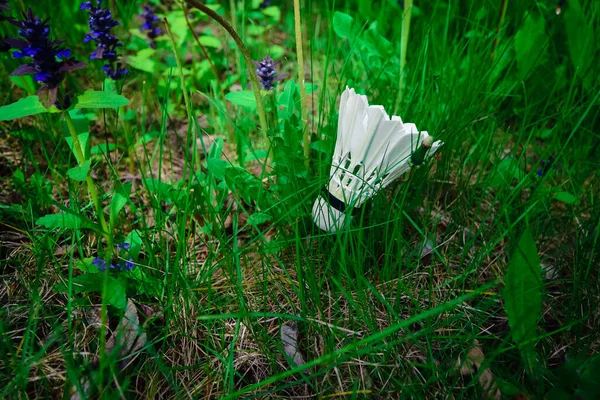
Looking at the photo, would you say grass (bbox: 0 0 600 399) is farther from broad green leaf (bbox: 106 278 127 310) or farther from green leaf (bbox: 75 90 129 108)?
green leaf (bbox: 75 90 129 108)

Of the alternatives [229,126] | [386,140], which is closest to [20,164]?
[229,126]

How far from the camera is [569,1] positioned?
183 cm

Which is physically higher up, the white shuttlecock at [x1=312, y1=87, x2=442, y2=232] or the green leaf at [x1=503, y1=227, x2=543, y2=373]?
the white shuttlecock at [x1=312, y1=87, x2=442, y2=232]

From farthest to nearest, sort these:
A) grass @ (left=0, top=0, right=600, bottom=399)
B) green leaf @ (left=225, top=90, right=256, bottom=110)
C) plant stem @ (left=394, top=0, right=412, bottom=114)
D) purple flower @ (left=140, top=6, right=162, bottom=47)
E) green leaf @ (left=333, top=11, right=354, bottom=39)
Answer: purple flower @ (left=140, top=6, right=162, bottom=47) < green leaf @ (left=333, top=11, right=354, bottom=39) < plant stem @ (left=394, top=0, right=412, bottom=114) < green leaf @ (left=225, top=90, right=256, bottom=110) < grass @ (left=0, top=0, right=600, bottom=399)

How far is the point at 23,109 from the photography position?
103 cm

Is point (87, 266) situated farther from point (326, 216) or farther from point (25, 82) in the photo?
point (25, 82)

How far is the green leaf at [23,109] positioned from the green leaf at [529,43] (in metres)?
1.70

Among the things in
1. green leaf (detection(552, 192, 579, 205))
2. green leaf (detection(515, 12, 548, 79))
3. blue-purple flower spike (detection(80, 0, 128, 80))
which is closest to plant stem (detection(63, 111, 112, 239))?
blue-purple flower spike (detection(80, 0, 128, 80))

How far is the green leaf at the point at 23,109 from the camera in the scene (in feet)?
3.29

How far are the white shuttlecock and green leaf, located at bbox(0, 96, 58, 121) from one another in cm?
69

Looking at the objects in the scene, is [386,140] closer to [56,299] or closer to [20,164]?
Answer: [56,299]

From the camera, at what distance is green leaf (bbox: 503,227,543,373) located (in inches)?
39.6

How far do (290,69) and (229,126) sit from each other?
65 centimetres

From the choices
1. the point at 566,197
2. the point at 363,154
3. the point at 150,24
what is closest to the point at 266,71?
the point at 363,154
